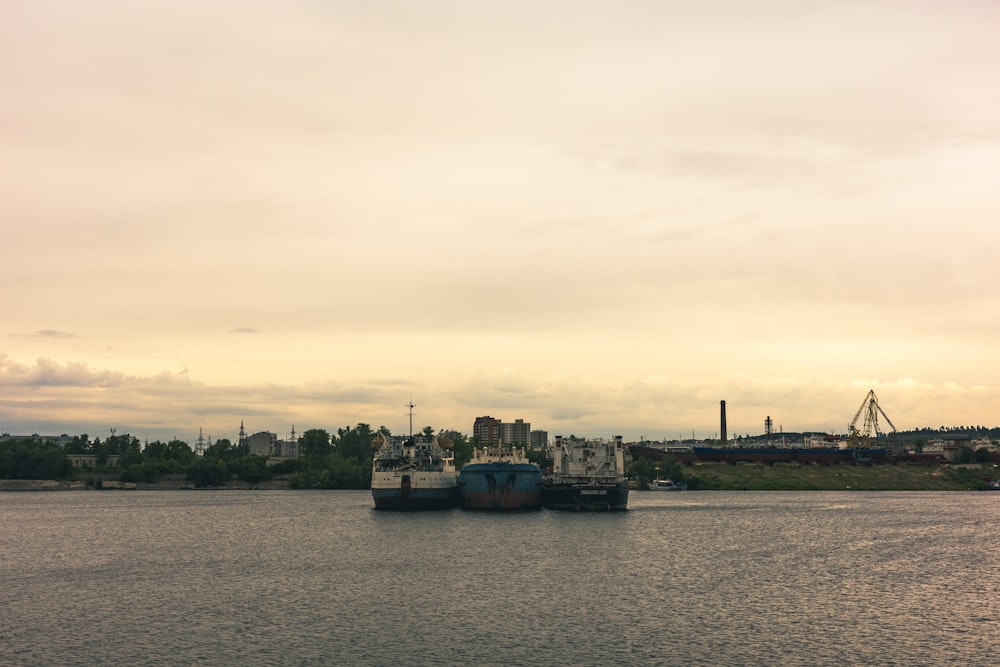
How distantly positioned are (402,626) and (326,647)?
8.23 meters

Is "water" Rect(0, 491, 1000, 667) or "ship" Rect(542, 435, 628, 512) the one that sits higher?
"ship" Rect(542, 435, 628, 512)

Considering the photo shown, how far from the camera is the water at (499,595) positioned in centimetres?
6216

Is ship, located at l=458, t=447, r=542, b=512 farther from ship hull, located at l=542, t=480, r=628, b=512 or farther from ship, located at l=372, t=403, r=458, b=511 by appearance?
ship, located at l=372, t=403, r=458, b=511

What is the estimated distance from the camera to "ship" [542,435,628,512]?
563ft

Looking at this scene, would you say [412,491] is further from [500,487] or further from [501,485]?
[501,485]

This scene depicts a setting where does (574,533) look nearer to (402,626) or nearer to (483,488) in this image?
(483,488)

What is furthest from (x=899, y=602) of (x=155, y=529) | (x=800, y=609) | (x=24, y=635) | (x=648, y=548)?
(x=155, y=529)

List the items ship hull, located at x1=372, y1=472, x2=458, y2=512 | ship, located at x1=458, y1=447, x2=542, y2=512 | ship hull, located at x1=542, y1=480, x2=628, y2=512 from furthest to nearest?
ship, located at x1=458, y1=447, x2=542, y2=512 → ship hull, located at x1=372, y1=472, x2=458, y2=512 → ship hull, located at x1=542, y1=480, x2=628, y2=512

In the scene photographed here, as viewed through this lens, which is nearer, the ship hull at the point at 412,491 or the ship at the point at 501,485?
the ship hull at the point at 412,491

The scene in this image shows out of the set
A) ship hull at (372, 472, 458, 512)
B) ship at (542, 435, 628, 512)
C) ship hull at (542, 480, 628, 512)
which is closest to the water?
ship hull at (542, 480, 628, 512)

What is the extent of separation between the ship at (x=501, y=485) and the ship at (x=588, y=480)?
4.15 meters

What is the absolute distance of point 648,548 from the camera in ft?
388

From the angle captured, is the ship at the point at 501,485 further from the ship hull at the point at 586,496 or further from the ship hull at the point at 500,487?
the ship hull at the point at 586,496

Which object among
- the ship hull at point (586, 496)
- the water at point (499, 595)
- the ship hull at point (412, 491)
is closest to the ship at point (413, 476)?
the ship hull at point (412, 491)
